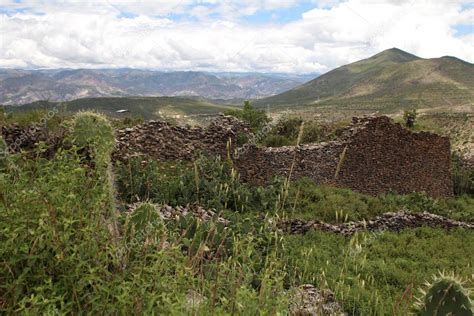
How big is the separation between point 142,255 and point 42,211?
0.76 metres

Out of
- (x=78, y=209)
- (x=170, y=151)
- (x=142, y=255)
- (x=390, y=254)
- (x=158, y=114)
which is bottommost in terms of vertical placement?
(x=158, y=114)

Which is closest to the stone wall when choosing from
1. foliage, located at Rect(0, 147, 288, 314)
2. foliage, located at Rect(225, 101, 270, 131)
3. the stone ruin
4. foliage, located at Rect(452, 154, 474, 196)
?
the stone ruin

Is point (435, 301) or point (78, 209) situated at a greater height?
point (78, 209)

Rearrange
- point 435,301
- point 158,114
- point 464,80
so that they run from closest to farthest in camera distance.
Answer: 1. point 435,301
2. point 464,80
3. point 158,114

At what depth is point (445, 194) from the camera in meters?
19.7

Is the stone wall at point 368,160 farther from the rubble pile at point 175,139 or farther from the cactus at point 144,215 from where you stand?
the cactus at point 144,215

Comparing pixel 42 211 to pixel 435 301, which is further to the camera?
pixel 435 301

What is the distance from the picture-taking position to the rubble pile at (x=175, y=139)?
12.9 meters

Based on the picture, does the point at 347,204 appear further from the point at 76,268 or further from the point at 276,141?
the point at 76,268

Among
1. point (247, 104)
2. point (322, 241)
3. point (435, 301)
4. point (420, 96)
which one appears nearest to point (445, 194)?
point (247, 104)

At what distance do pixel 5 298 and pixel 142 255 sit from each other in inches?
35.6

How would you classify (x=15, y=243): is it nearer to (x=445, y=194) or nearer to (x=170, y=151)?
(x=170, y=151)

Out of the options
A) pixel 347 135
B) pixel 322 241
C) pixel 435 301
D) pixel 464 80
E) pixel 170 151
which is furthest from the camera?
pixel 464 80

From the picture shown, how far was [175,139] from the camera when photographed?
44.9 ft
